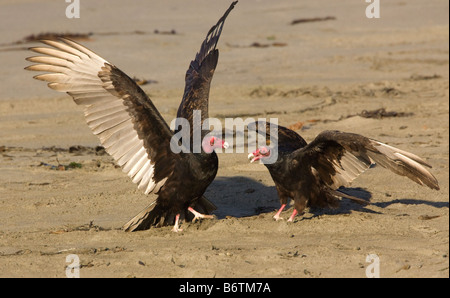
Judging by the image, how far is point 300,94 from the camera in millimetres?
10195

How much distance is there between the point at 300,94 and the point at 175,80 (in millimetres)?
1838

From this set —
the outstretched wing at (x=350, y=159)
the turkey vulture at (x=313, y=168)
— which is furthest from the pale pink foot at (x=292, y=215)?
the outstretched wing at (x=350, y=159)

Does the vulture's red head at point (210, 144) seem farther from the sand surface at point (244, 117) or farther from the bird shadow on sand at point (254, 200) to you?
the bird shadow on sand at point (254, 200)

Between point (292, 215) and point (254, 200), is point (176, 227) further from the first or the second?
point (254, 200)

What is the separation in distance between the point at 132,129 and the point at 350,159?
175 cm

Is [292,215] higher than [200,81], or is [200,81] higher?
[200,81]

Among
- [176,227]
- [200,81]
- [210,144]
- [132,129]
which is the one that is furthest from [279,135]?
[132,129]

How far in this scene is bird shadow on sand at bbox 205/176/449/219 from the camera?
6113mm

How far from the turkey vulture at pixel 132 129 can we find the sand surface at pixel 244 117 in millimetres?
328

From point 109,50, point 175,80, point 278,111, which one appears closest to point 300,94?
point 278,111

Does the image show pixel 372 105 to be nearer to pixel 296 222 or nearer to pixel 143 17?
pixel 296 222

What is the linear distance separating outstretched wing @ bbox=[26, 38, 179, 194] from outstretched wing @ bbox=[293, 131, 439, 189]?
3.65 feet

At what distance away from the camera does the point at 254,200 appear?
642cm

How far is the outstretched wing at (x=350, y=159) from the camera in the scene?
5.18m
